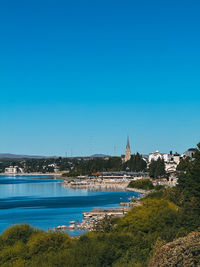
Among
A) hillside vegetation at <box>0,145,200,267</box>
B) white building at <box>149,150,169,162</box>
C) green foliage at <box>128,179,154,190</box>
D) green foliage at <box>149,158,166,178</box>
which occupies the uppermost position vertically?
white building at <box>149,150,169,162</box>

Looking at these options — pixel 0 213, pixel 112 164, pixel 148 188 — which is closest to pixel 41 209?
pixel 0 213

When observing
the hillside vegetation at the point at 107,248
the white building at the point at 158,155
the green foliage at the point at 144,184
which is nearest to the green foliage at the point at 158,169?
the green foliage at the point at 144,184

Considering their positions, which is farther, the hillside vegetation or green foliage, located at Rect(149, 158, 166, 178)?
green foliage, located at Rect(149, 158, 166, 178)

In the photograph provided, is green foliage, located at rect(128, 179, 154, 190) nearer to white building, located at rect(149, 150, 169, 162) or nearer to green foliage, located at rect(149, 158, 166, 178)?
green foliage, located at rect(149, 158, 166, 178)

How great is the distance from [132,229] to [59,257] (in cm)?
1145

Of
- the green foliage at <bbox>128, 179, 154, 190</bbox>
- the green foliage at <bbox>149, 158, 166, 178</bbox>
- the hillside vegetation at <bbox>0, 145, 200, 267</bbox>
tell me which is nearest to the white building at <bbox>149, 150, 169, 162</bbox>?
the green foliage at <bbox>149, 158, 166, 178</bbox>

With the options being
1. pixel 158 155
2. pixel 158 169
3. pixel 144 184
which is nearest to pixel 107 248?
pixel 144 184

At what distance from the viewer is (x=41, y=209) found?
6362 cm

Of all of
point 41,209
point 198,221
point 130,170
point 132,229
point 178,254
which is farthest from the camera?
point 130,170

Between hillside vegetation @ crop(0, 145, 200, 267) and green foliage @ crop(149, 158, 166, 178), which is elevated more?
green foliage @ crop(149, 158, 166, 178)

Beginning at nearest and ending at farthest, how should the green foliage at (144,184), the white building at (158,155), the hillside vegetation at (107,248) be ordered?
the hillside vegetation at (107,248)
the green foliage at (144,184)
the white building at (158,155)

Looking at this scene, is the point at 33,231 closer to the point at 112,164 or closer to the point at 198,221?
the point at 198,221

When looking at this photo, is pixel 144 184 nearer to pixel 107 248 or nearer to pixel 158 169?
Answer: pixel 158 169

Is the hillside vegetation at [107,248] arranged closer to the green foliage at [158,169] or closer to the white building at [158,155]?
the green foliage at [158,169]
